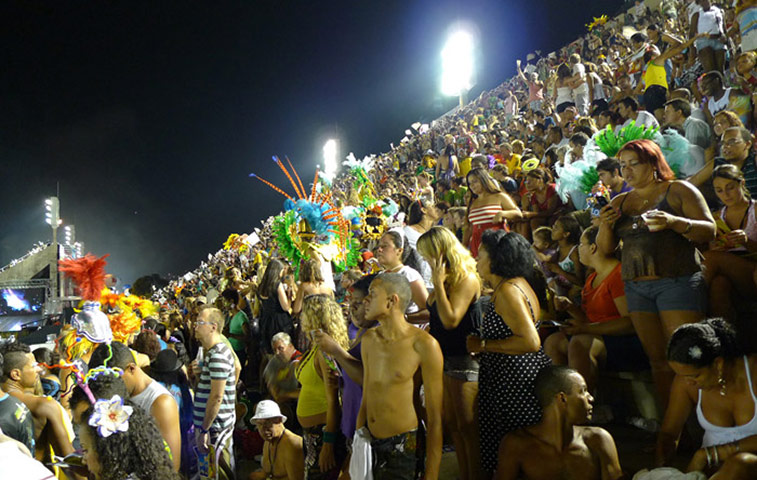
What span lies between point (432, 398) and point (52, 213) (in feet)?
136

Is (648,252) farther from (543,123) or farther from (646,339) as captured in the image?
(543,123)

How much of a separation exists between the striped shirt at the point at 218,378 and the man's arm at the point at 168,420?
0.70 m

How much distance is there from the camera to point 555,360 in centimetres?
420

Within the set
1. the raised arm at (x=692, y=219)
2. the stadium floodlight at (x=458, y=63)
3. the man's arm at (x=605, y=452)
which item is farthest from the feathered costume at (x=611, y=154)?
the stadium floodlight at (x=458, y=63)

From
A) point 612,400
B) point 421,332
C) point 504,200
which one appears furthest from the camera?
point 504,200

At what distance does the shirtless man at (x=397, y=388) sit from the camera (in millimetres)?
2812

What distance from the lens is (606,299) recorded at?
4.02 m

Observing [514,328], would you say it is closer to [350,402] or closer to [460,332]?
[460,332]

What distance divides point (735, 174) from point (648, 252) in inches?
42.8

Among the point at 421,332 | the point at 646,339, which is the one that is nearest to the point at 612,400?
the point at 646,339

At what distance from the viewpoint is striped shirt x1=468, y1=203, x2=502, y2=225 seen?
598 centimetres

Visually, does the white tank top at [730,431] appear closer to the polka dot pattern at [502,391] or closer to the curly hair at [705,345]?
the curly hair at [705,345]

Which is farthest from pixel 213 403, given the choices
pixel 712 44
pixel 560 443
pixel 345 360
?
pixel 712 44

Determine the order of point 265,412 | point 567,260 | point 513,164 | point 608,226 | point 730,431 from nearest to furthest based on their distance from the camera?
point 730,431, point 608,226, point 265,412, point 567,260, point 513,164
